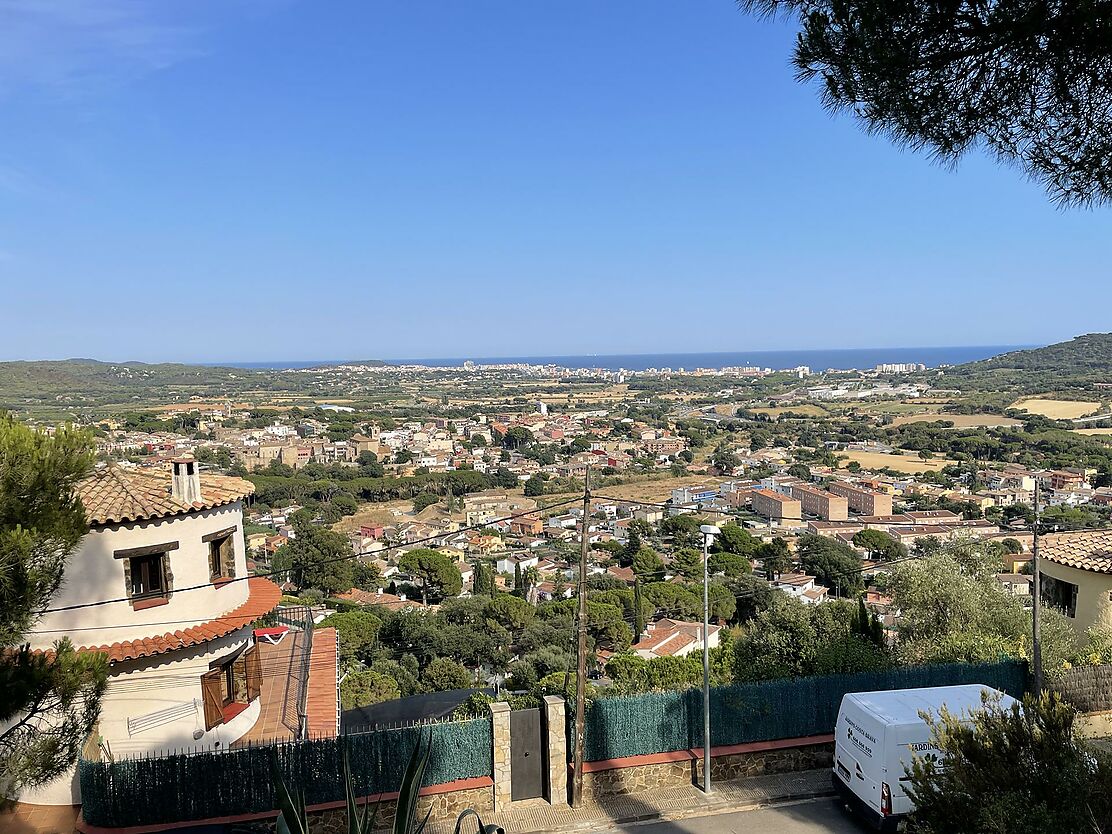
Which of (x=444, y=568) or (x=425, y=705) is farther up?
(x=425, y=705)

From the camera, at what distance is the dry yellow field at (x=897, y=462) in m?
86.2

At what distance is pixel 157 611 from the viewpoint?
29.0 ft

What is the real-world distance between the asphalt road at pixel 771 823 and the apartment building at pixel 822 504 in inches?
2276

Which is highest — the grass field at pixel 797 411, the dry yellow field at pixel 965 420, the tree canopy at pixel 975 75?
the tree canopy at pixel 975 75

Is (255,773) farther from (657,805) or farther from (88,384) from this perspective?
(88,384)

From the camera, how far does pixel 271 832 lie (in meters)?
7.39

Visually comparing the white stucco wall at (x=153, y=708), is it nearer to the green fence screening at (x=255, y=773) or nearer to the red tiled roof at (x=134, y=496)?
the green fence screening at (x=255, y=773)

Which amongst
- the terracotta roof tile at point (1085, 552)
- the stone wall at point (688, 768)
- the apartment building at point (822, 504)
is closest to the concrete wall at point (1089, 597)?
the terracotta roof tile at point (1085, 552)

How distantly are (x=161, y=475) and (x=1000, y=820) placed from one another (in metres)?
10.3

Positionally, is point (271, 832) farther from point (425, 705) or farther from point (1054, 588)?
point (1054, 588)

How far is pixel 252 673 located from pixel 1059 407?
12387 cm

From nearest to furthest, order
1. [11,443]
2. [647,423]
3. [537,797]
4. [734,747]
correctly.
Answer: [11,443]
[537,797]
[734,747]
[647,423]

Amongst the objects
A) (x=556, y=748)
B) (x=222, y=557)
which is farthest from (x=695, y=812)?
(x=222, y=557)

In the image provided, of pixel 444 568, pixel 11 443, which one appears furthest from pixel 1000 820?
pixel 444 568
